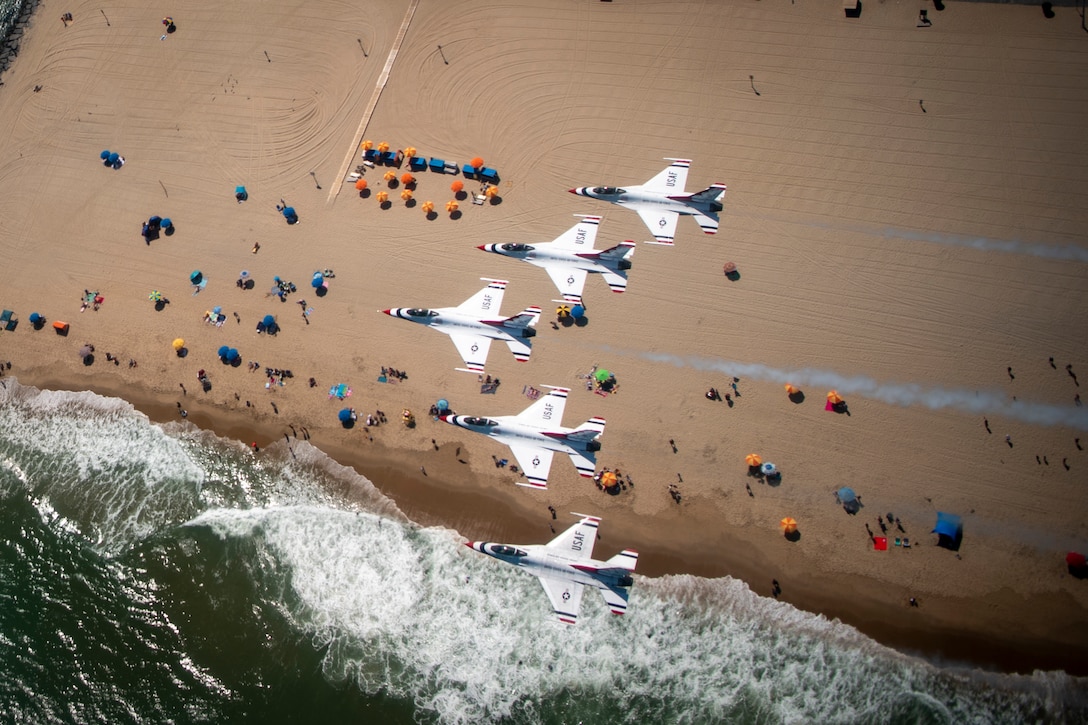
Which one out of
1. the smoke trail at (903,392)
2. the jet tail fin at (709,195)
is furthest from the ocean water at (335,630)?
the jet tail fin at (709,195)

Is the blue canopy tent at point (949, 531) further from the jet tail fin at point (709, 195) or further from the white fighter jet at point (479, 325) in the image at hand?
the white fighter jet at point (479, 325)

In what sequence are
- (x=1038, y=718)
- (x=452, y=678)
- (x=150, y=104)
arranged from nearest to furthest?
(x=1038, y=718) < (x=452, y=678) < (x=150, y=104)

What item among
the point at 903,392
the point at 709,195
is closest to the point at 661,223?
the point at 709,195

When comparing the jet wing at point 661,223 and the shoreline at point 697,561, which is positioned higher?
the jet wing at point 661,223

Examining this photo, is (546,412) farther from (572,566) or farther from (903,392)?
(903,392)

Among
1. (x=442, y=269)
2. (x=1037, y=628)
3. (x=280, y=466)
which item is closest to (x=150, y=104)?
(x=442, y=269)

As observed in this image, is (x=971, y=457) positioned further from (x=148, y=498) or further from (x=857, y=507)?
(x=148, y=498)

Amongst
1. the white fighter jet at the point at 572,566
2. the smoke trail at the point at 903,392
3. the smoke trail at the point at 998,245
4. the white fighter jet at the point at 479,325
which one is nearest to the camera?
the white fighter jet at the point at 572,566
